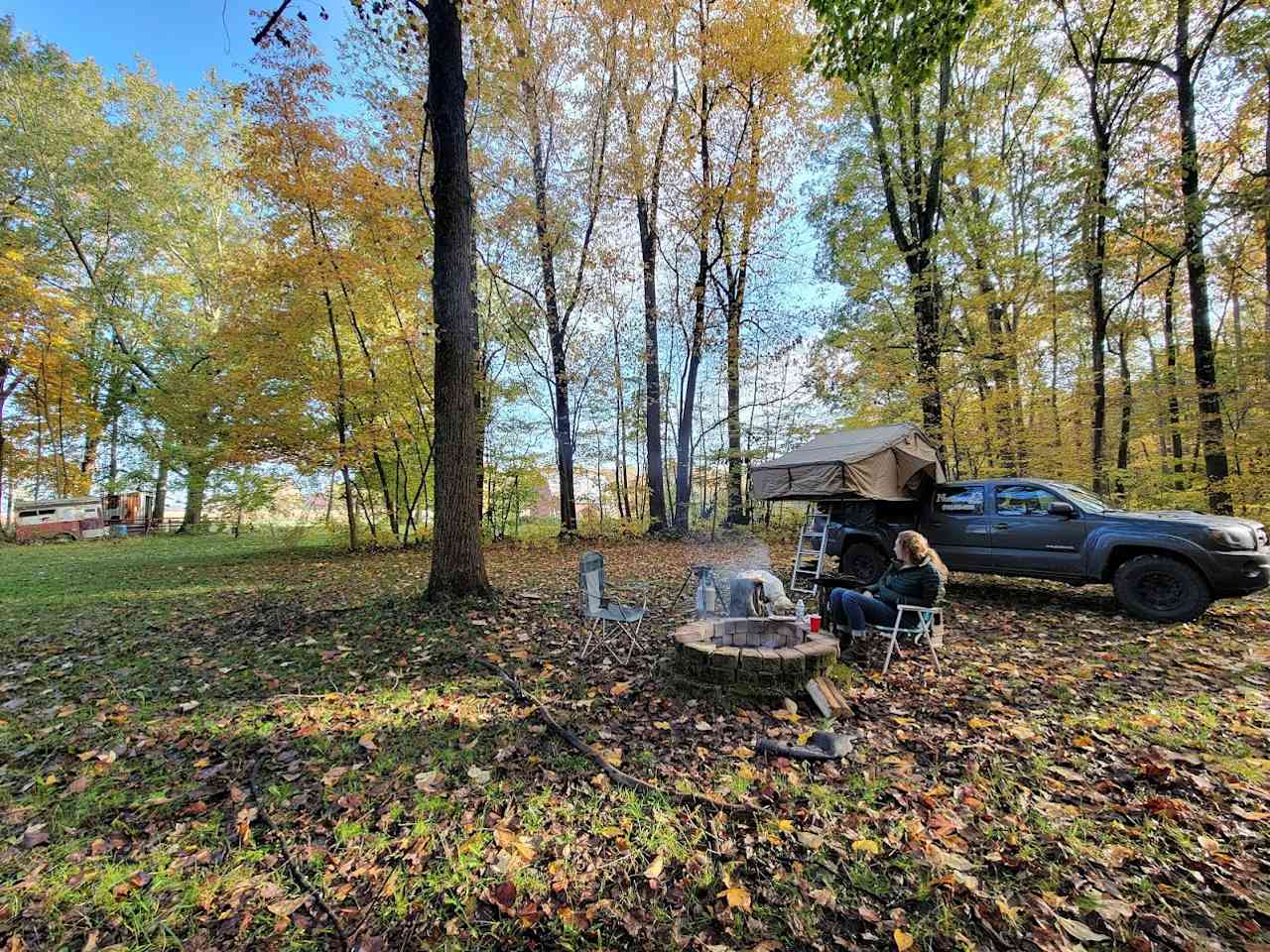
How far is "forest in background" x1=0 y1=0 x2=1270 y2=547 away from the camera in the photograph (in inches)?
332

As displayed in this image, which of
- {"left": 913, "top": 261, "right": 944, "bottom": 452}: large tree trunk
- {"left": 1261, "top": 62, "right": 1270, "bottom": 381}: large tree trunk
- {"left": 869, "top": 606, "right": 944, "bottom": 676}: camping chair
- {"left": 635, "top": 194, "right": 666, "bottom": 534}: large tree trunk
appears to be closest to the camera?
{"left": 869, "top": 606, "right": 944, "bottom": 676}: camping chair

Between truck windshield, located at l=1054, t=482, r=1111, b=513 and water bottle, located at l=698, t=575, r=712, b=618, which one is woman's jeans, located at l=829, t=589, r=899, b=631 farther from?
truck windshield, located at l=1054, t=482, r=1111, b=513

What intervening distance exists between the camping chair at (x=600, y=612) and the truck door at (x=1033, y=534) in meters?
4.75

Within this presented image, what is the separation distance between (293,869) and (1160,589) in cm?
752

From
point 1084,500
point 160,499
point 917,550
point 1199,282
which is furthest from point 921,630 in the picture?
Result: point 160,499

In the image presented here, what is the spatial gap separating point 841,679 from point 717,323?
11.3 meters

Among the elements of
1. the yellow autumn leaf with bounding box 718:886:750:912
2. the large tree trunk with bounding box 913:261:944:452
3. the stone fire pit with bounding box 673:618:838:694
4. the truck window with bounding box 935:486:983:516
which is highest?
the large tree trunk with bounding box 913:261:944:452

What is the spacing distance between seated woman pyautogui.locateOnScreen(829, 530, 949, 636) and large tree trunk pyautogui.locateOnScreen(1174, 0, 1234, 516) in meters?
7.66

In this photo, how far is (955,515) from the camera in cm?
652

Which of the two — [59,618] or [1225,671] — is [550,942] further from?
[59,618]

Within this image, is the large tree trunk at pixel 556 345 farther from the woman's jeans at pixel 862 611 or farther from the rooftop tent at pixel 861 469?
the woman's jeans at pixel 862 611

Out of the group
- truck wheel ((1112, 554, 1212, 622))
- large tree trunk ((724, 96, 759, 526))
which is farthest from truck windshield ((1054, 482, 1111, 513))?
large tree trunk ((724, 96, 759, 526))

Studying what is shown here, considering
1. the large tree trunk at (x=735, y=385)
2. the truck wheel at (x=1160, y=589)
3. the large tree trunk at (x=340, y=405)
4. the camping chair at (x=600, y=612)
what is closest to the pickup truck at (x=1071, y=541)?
the truck wheel at (x=1160, y=589)

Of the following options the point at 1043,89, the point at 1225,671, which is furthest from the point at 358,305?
the point at 1043,89
